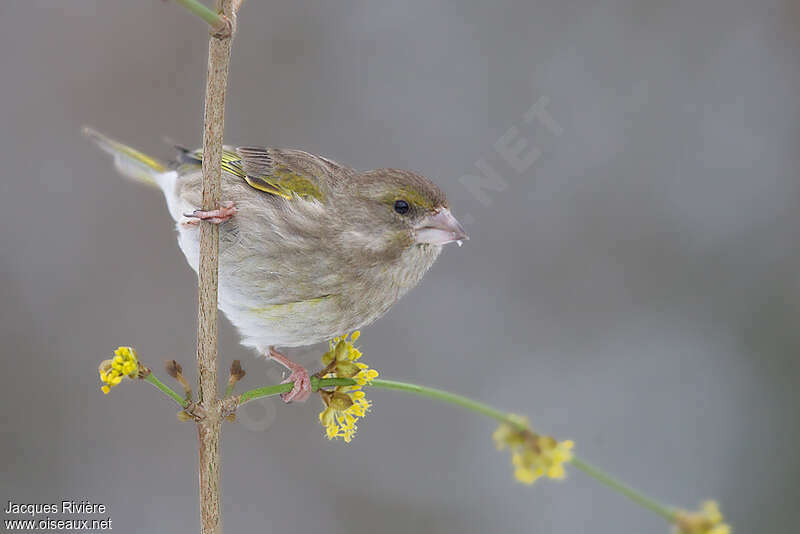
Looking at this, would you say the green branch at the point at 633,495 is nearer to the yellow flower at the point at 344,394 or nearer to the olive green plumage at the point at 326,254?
the yellow flower at the point at 344,394

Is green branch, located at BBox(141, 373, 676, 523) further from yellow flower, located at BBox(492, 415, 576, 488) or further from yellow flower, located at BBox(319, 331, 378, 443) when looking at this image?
yellow flower, located at BBox(319, 331, 378, 443)

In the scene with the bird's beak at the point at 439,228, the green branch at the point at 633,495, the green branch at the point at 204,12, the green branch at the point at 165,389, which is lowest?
the green branch at the point at 633,495

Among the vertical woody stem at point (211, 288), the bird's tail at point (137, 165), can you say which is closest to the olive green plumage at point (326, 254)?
the vertical woody stem at point (211, 288)

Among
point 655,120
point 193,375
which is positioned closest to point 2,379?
point 193,375

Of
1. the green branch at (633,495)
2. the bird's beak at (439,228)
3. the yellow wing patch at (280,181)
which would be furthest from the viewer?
the yellow wing patch at (280,181)

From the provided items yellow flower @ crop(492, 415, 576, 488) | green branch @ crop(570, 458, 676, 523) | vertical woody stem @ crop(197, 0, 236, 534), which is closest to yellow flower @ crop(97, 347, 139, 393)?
vertical woody stem @ crop(197, 0, 236, 534)

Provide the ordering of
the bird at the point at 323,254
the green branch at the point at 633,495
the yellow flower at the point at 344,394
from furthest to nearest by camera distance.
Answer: the bird at the point at 323,254
the yellow flower at the point at 344,394
the green branch at the point at 633,495
